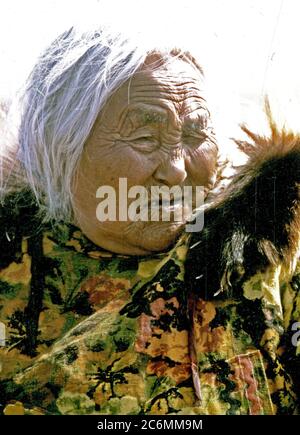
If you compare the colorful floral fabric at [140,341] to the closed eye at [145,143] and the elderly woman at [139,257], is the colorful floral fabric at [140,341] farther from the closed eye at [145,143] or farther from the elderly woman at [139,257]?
the closed eye at [145,143]

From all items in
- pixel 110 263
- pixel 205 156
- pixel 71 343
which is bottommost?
pixel 71 343

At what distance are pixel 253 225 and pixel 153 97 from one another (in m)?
0.46

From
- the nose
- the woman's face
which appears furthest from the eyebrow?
the nose

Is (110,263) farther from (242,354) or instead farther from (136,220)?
(242,354)

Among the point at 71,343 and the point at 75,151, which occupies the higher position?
the point at 75,151

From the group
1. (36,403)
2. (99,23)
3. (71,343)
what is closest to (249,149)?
(99,23)

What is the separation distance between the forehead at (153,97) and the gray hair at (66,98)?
25mm

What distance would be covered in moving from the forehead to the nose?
116 millimetres

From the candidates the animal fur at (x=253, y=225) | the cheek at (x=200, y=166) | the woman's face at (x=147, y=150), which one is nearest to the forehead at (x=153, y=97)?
the woman's face at (x=147, y=150)

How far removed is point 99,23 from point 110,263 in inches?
28.1

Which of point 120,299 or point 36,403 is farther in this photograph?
point 120,299

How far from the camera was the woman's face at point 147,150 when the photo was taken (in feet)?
8.59

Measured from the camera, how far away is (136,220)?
104 inches

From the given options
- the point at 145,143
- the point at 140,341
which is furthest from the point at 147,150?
the point at 140,341
